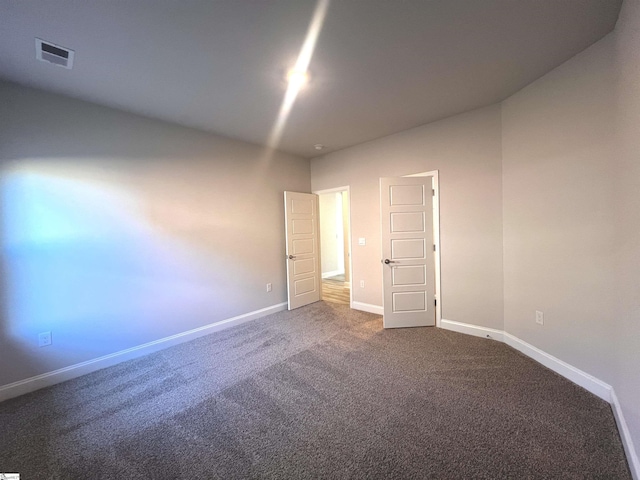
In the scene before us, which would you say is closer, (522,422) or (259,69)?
(522,422)

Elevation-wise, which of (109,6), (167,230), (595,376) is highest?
(109,6)

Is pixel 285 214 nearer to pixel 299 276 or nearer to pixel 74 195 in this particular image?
pixel 299 276

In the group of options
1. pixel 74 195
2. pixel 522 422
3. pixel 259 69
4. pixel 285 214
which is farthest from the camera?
pixel 285 214

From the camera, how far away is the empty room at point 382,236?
1.52m

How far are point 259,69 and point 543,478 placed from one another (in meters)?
3.27

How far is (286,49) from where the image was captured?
1.84 meters

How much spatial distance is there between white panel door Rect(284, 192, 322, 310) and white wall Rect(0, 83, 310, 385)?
0.69m

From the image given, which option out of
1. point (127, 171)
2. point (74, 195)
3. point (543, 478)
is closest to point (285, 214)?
point (127, 171)

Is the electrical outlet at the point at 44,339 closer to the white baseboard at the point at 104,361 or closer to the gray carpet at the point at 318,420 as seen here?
the white baseboard at the point at 104,361

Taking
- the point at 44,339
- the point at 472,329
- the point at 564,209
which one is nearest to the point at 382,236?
the point at 472,329

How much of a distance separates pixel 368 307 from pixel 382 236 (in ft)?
4.43

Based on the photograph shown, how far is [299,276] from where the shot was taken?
14.5ft

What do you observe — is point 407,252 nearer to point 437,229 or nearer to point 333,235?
point 437,229

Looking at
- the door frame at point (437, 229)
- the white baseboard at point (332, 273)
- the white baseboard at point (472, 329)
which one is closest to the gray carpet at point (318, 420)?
the white baseboard at point (472, 329)
